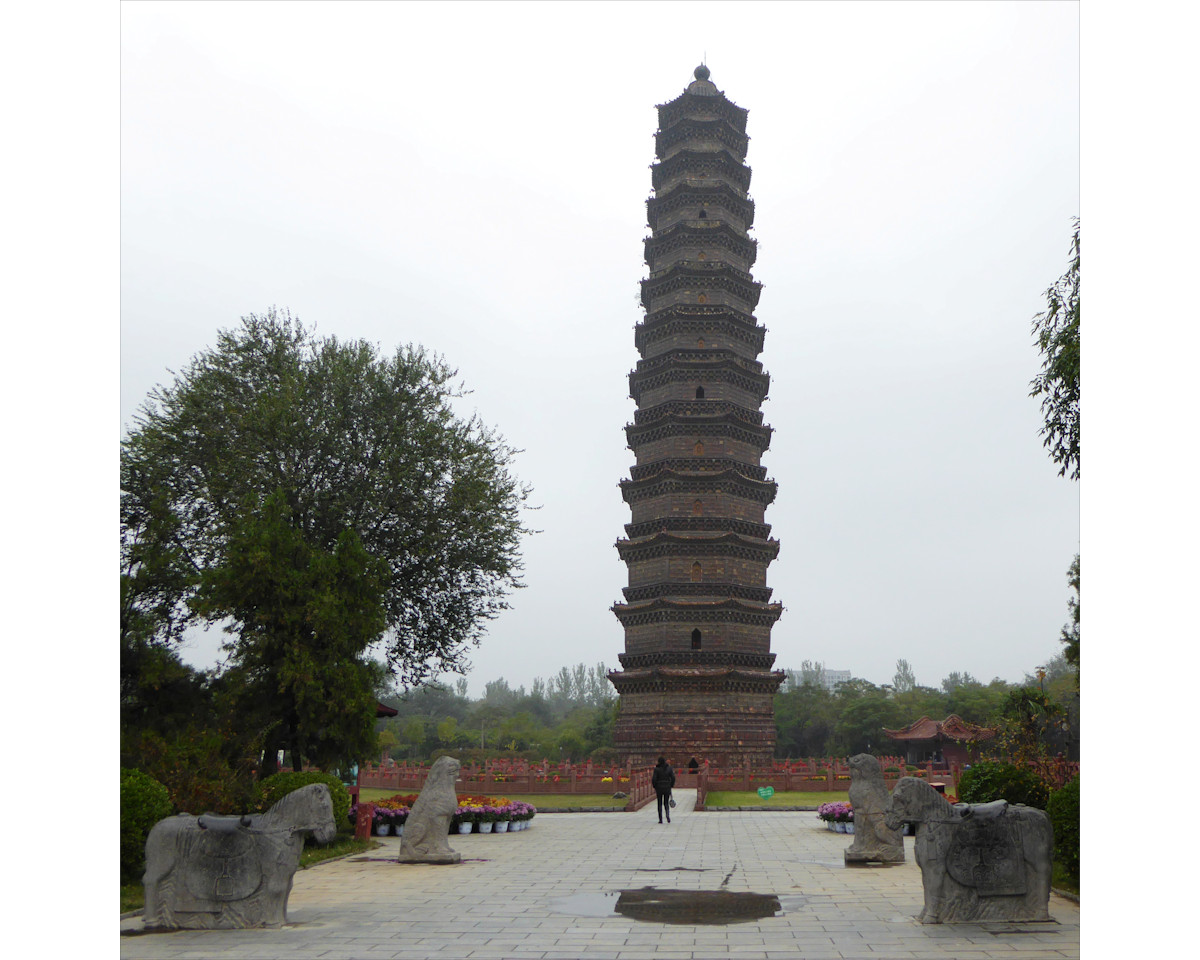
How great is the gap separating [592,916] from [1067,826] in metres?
5.82

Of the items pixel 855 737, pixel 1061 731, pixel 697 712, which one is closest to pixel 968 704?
pixel 855 737

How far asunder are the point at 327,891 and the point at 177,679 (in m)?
10.6

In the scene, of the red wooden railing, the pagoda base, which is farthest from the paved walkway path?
the pagoda base

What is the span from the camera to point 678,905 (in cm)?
1077

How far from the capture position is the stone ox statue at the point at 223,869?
953 centimetres

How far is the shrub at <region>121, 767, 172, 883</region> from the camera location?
494 inches

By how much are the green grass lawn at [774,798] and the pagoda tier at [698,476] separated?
15.2 feet

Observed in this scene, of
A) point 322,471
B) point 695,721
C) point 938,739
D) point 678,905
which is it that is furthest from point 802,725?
point 678,905

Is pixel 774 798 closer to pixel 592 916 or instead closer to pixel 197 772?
pixel 197 772

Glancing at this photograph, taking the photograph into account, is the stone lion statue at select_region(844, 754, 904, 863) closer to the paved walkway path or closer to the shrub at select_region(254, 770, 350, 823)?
the paved walkway path

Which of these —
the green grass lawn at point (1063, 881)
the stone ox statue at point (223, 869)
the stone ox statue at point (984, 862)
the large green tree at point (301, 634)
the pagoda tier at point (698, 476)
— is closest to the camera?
the stone ox statue at point (984, 862)

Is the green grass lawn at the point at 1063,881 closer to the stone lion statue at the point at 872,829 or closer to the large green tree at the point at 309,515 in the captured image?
the stone lion statue at the point at 872,829

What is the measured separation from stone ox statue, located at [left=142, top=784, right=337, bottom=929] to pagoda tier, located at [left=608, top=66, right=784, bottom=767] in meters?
28.0

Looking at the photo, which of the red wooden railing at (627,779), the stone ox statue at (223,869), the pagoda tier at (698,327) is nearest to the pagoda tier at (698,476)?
the pagoda tier at (698,327)
